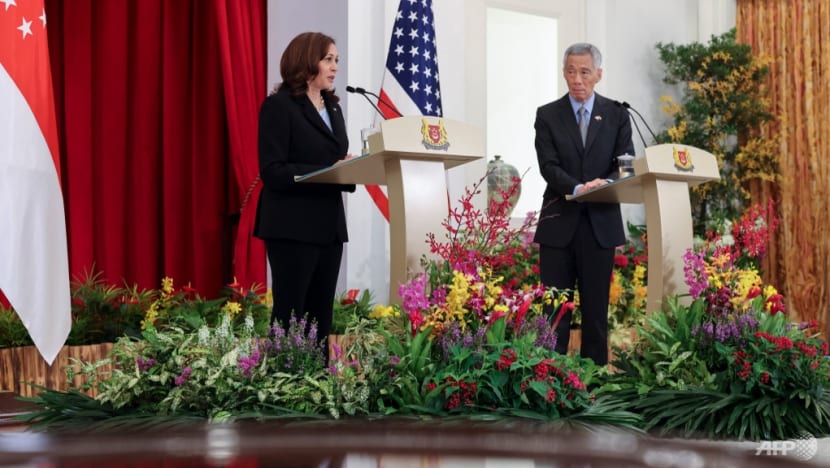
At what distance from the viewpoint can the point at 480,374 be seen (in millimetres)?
2262

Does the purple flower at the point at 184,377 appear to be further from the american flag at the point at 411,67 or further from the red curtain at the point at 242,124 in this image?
the american flag at the point at 411,67

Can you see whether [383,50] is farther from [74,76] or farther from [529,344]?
[529,344]

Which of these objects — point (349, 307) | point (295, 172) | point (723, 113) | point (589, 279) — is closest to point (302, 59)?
point (295, 172)

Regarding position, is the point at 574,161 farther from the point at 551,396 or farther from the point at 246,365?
the point at 246,365

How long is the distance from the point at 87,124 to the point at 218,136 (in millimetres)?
707

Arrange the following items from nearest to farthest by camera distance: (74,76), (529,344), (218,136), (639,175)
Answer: (529,344)
(639,175)
(74,76)
(218,136)

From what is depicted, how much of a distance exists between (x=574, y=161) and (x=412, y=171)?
38.5 inches

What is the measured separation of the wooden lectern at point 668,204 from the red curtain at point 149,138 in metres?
2.49

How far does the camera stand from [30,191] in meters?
3.43

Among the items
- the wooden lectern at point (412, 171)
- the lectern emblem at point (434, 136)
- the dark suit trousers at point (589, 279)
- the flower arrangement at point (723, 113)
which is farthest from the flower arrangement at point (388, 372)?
the flower arrangement at point (723, 113)

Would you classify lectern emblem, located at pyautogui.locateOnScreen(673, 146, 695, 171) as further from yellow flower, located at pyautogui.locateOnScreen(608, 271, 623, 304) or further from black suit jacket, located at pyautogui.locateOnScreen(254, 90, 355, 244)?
yellow flower, located at pyautogui.locateOnScreen(608, 271, 623, 304)

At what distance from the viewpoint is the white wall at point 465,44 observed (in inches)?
206

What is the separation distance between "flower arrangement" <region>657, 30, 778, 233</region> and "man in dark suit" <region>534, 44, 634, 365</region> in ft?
9.94

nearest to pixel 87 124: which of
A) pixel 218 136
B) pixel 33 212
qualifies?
pixel 218 136
